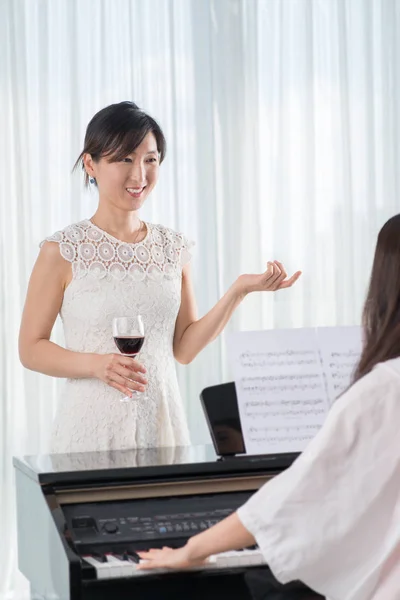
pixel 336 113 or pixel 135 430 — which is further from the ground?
pixel 336 113

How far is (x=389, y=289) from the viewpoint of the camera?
1697 millimetres

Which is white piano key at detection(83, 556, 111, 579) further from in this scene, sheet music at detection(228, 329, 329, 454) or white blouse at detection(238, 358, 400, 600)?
sheet music at detection(228, 329, 329, 454)

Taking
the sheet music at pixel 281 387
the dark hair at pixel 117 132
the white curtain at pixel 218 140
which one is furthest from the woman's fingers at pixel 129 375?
the white curtain at pixel 218 140

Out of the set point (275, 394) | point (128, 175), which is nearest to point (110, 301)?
point (128, 175)

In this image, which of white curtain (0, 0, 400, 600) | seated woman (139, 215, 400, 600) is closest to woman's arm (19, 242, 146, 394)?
seated woman (139, 215, 400, 600)

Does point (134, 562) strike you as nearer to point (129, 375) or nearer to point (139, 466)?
point (139, 466)

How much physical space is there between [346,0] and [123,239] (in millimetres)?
2316

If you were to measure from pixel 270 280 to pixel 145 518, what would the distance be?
2.72ft

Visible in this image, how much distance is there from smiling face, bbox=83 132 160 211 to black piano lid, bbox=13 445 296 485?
31.0 inches

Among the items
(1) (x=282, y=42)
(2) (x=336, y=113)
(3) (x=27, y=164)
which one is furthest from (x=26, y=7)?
(2) (x=336, y=113)

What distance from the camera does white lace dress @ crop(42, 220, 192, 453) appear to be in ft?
9.56

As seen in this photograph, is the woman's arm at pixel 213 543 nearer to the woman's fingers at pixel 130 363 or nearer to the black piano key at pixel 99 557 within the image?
the black piano key at pixel 99 557

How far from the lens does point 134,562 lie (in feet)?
6.63

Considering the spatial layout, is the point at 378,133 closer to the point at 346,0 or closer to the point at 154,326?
the point at 346,0
